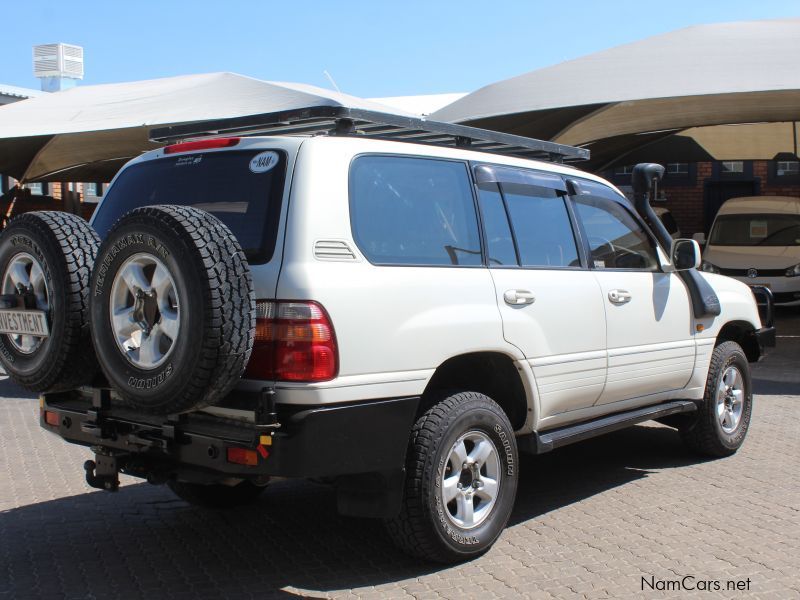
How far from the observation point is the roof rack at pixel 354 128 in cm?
426

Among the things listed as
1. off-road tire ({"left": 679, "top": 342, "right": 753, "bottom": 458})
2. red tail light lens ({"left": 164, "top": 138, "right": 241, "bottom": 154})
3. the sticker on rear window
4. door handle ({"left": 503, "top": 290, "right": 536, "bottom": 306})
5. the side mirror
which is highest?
red tail light lens ({"left": 164, "top": 138, "right": 241, "bottom": 154})

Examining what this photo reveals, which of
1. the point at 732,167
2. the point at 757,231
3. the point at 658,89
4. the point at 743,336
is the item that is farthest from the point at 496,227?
the point at 732,167

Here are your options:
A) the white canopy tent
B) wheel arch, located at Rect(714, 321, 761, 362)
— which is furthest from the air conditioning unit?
wheel arch, located at Rect(714, 321, 761, 362)

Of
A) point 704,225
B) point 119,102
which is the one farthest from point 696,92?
point 704,225

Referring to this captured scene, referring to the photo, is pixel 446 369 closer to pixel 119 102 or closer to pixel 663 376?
pixel 663 376

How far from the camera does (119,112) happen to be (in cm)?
1270

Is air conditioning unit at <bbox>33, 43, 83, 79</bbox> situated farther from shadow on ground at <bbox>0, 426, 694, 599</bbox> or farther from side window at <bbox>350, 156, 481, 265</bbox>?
side window at <bbox>350, 156, 481, 265</bbox>

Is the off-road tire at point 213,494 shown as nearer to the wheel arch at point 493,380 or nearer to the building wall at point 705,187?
the wheel arch at point 493,380

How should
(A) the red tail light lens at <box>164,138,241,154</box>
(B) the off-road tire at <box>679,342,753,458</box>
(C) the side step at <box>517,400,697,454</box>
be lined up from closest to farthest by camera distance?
(A) the red tail light lens at <box>164,138,241,154</box>, (C) the side step at <box>517,400,697,454</box>, (B) the off-road tire at <box>679,342,753,458</box>

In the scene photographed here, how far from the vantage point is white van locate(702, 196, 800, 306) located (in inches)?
608

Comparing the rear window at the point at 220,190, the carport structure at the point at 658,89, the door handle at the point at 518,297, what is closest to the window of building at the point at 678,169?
the carport structure at the point at 658,89

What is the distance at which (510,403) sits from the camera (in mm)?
4832
